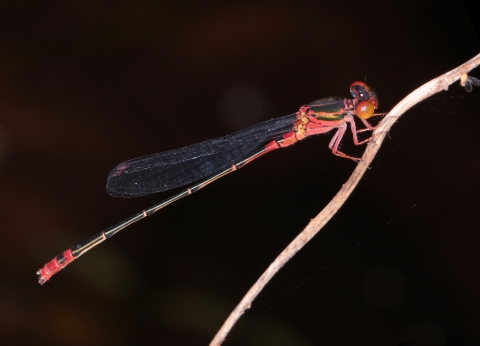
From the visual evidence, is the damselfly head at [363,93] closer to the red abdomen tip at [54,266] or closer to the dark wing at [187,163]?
the dark wing at [187,163]

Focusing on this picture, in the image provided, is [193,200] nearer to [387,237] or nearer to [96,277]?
[96,277]

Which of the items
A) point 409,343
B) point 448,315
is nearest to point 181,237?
point 409,343

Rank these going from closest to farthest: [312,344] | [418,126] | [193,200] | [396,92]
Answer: [418,126]
[396,92]
[312,344]
[193,200]

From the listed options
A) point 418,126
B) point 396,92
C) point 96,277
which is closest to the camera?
point 418,126

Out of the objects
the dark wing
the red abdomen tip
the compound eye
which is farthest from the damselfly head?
the red abdomen tip

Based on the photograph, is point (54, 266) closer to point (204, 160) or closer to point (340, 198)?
point (204, 160)

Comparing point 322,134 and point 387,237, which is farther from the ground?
point 322,134
